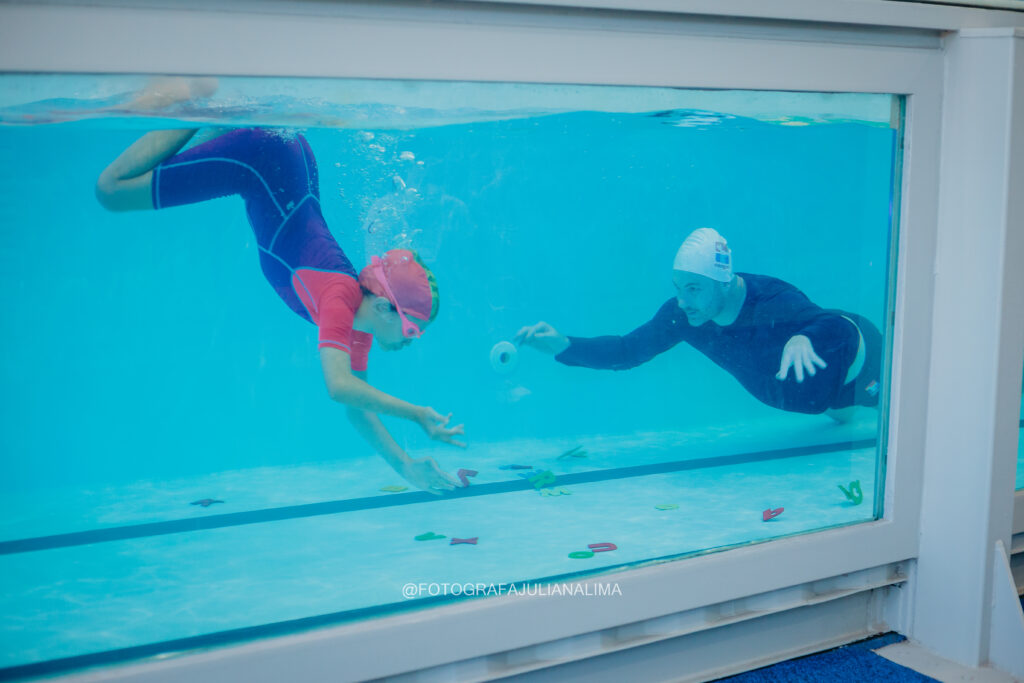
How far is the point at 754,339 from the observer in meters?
2.46

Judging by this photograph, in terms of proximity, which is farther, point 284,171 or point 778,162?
point 778,162

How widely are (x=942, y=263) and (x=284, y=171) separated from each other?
1.85 meters

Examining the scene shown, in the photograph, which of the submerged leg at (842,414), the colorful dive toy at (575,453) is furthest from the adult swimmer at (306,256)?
the submerged leg at (842,414)

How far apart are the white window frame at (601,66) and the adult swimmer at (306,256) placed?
0.16 metres

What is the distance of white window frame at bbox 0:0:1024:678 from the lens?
1641mm

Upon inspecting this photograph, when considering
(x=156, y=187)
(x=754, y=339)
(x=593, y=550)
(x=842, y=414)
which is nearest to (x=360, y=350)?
(x=156, y=187)

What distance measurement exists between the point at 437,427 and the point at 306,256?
0.51 metres

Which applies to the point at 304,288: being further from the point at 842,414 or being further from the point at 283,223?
the point at 842,414

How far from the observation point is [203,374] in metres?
1.89

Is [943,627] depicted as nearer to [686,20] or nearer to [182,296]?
[686,20]

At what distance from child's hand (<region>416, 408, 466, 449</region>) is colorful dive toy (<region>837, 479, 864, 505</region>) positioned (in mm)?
1235

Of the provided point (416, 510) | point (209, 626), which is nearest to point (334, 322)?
point (416, 510)

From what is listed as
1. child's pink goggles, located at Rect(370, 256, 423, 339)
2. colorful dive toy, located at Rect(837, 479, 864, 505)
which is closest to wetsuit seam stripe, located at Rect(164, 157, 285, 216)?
child's pink goggles, located at Rect(370, 256, 423, 339)

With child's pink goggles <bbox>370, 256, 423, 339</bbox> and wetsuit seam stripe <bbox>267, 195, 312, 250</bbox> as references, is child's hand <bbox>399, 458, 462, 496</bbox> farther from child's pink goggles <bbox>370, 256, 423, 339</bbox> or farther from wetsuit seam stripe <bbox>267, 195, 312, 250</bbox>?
wetsuit seam stripe <bbox>267, 195, 312, 250</bbox>
